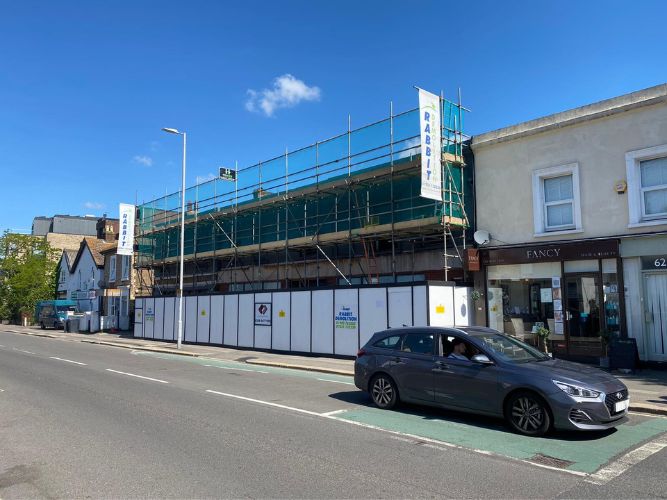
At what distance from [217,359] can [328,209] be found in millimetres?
7371

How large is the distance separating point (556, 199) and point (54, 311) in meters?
44.2

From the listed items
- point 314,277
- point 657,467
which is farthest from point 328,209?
point 657,467

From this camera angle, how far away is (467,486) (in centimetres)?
532

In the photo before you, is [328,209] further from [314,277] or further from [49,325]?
[49,325]

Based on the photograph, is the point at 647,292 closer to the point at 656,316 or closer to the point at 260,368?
the point at 656,316

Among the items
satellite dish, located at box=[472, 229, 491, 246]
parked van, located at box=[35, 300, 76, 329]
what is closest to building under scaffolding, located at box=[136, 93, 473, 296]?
satellite dish, located at box=[472, 229, 491, 246]

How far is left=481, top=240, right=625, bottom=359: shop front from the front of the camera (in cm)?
1434

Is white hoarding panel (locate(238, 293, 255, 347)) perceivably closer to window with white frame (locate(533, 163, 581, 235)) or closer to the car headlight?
window with white frame (locate(533, 163, 581, 235))

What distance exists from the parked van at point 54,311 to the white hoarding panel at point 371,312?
35984 mm

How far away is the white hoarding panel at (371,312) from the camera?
17.1m

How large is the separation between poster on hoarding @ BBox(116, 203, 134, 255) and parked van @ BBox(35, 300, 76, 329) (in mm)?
16616

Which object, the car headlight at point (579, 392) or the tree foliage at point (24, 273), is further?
the tree foliage at point (24, 273)

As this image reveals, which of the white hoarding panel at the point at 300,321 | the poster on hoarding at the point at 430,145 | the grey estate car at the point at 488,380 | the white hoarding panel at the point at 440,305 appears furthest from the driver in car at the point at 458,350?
the white hoarding panel at the point at 300,321

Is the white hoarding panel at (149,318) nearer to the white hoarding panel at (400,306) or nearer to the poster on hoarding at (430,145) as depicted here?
the white hoarding panel at (400,306)
